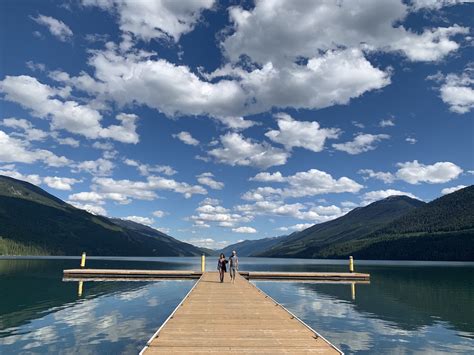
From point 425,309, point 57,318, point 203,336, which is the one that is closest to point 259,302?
point 203,336

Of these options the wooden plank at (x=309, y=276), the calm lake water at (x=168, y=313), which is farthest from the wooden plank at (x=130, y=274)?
the calm lake water at (x=168, y=313)

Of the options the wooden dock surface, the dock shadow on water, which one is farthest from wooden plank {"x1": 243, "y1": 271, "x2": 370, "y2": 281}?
the wooden dock surface

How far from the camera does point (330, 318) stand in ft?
97.9

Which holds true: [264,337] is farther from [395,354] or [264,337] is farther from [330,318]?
[330,318]

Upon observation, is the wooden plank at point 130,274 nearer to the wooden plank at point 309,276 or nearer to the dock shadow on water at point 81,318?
the wooden plank at point 309,276

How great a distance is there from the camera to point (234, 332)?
664 inches

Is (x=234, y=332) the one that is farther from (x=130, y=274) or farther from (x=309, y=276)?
(x=130, y=274)

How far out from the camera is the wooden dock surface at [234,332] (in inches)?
554

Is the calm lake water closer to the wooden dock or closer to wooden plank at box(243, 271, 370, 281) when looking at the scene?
the wooden dock

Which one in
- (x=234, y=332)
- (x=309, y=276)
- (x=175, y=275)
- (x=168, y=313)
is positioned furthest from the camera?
(x=309, y=276)

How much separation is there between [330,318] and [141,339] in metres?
14.8

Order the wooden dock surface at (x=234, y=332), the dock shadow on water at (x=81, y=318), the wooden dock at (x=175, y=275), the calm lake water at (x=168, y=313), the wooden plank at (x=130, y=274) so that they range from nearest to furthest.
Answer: the wooden dock surface at (x=234, y=332), the dock shadow on water at (x=81, y=318), the calm lake water at (x=168, y=313), the wooden plank at (x=130, y=274), the wooden dock at (x=175, y=275)

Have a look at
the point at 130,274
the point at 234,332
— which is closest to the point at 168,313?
the point at 234,332

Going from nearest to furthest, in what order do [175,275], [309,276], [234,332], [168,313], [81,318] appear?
[234,332]
[81,318]
[168,313]
[175,275]
[309,276]
